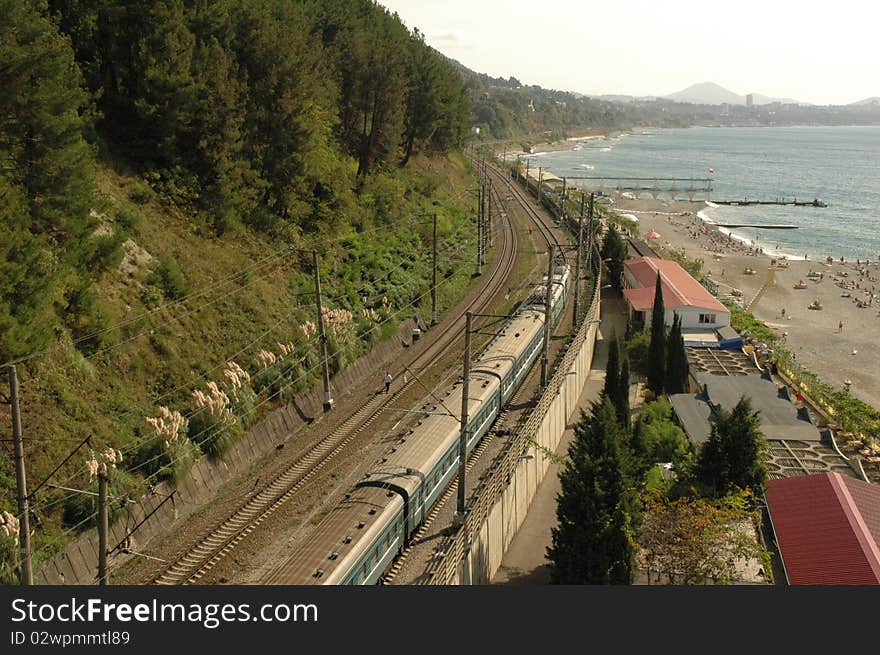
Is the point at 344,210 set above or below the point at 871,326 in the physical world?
above

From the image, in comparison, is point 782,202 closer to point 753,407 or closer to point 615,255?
point 615,255

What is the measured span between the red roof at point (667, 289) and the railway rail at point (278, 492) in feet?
58.9

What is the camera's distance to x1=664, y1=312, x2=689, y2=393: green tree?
139ft

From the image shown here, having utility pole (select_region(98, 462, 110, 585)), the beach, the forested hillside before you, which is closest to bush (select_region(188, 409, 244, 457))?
the forested hillside

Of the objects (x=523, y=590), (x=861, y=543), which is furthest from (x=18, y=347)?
(x=861, y=543)

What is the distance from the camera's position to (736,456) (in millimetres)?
27109

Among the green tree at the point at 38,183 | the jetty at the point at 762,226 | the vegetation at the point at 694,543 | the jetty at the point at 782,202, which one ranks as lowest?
the jetty at the point at 762,226

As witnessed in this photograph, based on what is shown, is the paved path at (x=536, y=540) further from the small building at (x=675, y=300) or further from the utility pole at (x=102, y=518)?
the small building at (x=675, y=300)

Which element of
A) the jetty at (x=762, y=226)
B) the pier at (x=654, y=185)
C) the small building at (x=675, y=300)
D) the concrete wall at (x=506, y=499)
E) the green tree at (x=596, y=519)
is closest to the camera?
the green tree at (x=596, y=519)

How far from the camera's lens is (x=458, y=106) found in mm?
94625

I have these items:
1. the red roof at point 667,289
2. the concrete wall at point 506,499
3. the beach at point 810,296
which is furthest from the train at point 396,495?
the beach at point 810,296

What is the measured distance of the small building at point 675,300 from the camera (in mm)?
53719

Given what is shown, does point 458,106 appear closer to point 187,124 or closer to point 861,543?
point 187,124

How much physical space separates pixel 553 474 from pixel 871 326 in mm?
48644
